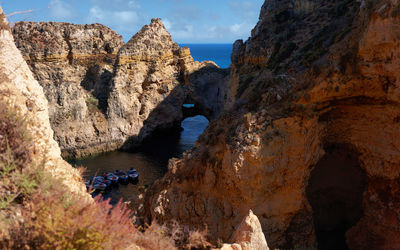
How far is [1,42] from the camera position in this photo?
6832 millimetres

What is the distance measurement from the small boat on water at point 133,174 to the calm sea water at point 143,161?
0.52 m

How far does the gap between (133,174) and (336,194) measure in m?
20.0

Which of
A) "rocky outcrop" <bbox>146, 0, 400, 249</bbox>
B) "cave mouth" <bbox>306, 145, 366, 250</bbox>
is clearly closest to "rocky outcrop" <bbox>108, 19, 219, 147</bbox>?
"rocky outcrop" <bbox>146, 0, 400, 249</bbox>

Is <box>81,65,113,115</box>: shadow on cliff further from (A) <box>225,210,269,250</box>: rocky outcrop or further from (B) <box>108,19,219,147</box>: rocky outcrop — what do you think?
(A) <box>225,210,269,250</box>: rocky outcrop

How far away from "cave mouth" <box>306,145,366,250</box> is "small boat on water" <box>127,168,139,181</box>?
18.7m

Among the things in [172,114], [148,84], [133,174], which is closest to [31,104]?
[133,174]

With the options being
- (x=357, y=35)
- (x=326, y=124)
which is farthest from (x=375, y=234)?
(x=357, y=35)

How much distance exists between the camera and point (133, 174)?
99.6 ft

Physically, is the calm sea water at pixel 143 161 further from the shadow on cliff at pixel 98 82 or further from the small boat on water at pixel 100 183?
the shadow on cliff at pixel 98 82

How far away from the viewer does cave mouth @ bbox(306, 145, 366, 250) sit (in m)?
14.8

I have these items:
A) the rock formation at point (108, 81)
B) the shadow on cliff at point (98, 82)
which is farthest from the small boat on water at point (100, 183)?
the shadow on cliff at point (98, 82)

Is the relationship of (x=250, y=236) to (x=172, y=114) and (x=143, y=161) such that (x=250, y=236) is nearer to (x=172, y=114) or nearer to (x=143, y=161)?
(x=143, y=161)

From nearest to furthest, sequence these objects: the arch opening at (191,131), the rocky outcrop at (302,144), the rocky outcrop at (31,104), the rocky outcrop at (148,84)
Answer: the rocky outcrop at (31,104) < the rocky outcrop at (302,144) < the rocky outcrop at (148,84) < the arch opening at (191,131)

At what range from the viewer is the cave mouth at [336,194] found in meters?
14.8
